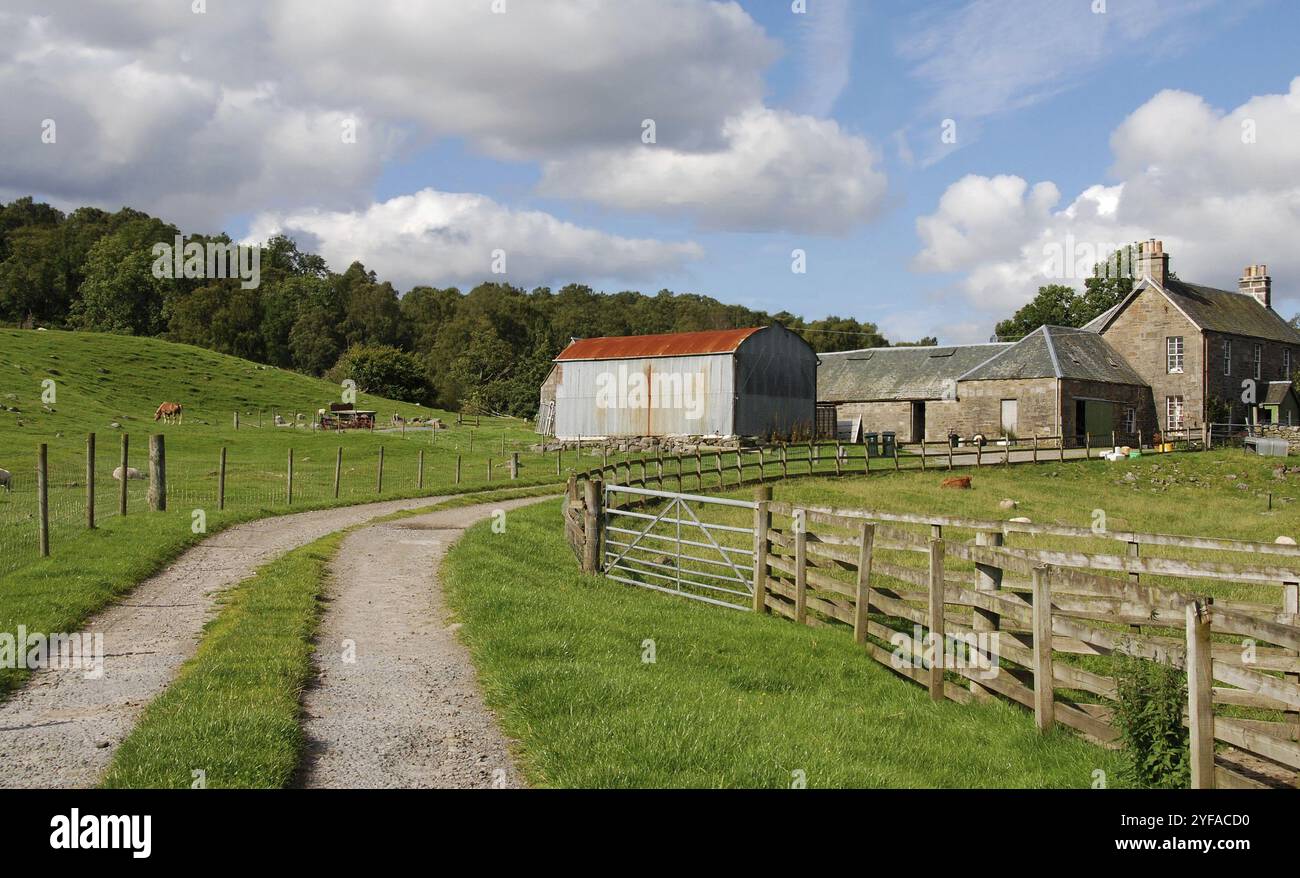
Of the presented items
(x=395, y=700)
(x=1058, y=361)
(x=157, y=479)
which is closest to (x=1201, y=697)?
(x=395, y=700)

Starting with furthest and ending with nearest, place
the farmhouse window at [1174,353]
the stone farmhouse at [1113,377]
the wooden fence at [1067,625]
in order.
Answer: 1. the farmhouse window at [1174,353]
2. the stone farmhouse at [1113,377]
3. the wooden fence at [1067,625]

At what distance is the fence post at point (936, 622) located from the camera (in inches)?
378

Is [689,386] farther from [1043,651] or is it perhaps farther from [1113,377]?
[1043,651]

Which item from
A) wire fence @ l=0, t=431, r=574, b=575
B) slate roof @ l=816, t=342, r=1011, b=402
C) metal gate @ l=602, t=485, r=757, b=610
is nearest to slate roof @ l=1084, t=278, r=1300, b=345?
slate roof @ l=816, t=342, r=1011, b=402

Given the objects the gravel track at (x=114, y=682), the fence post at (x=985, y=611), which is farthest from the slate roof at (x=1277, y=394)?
the gravel track at (x=114, y=682)

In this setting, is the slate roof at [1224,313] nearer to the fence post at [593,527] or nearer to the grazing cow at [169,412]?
the fence post at [593,527]

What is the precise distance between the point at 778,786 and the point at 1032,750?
109 inches

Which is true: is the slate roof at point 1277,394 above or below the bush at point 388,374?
below

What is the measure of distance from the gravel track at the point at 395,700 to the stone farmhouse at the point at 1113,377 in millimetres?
44223

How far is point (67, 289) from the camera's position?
115750 mm

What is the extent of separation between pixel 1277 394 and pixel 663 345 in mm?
37118

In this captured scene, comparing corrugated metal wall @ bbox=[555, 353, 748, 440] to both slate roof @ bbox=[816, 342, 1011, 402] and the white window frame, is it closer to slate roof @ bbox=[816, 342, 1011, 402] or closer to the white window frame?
slate roof @ bbox=[816, 342, 1011, 402]

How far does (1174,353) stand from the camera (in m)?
55.4

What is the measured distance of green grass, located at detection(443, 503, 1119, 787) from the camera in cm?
664
